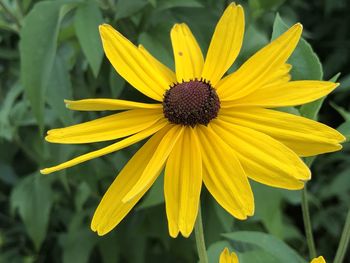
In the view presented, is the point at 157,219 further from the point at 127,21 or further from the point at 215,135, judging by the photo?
the point at 215,135

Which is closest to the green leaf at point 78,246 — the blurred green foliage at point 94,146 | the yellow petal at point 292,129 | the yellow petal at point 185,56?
the blurred green foliage at point 94,146

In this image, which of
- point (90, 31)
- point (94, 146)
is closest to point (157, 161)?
point (90, 31)

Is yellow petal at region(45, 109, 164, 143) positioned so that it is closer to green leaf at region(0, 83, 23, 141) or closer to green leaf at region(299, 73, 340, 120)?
green leaf at region(299, 73, 340, 120)

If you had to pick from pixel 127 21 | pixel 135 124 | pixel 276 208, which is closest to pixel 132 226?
pixel 276 208

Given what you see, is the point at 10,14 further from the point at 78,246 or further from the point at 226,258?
the point at 226,258

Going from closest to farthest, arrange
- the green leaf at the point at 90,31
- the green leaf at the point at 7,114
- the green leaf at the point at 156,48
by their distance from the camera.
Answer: the green leaf at the point at 90,31 < the green leaf at the point at 156,48 < the green leaf at the point at 7,114

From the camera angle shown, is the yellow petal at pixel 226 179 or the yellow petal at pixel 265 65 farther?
the yellow petal at pixel 265 65

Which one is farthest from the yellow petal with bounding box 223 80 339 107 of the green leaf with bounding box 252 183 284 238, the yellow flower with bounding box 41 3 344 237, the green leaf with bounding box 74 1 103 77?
the green leaf with bounding box 252 183 284 238

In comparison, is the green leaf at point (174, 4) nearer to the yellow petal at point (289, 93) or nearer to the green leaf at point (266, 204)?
the green leaf at point (266, 204)
